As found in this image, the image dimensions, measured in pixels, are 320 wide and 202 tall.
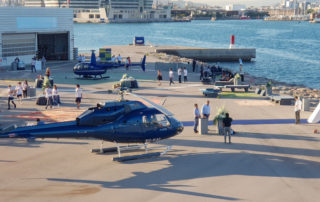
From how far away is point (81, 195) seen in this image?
13.1m

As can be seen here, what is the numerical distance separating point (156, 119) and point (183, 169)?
2.30 metres

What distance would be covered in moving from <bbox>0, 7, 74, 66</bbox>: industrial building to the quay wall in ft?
64.1

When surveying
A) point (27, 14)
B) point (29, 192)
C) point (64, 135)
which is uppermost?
point (27, 14)

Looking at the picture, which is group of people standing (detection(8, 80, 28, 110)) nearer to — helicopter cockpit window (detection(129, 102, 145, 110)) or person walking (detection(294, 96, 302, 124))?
helicopter cockpit window (detection(129, 102, 145, 110))

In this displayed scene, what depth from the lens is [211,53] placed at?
71062 millimetres

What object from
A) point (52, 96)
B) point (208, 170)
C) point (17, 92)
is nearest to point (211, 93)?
point (52, 96)

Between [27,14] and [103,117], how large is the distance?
112 feet

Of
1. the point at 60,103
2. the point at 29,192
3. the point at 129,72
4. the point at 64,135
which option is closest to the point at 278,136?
the point at 64,135

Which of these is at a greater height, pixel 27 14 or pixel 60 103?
pixel 27 14

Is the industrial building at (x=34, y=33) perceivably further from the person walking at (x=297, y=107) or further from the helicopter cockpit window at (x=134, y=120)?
the person walking at (x=297, y=107)

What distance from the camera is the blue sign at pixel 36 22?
4616 cm

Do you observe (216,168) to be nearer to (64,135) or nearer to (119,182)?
(119,182)

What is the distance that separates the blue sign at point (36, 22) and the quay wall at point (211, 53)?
22710 mm

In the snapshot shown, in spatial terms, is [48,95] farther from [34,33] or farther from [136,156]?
[34,33]
